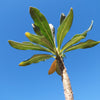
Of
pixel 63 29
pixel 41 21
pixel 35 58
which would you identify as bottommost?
pixel 35 58

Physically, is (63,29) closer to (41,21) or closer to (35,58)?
(41,21)

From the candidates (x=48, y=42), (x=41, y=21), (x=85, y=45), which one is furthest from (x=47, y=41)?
(x=85, y=45)

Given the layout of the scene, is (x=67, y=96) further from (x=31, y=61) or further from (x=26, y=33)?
(x=26, y=33)

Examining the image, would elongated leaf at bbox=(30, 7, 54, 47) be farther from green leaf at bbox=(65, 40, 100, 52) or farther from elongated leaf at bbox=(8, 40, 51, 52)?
green leaf at bbox=(65, 40, 100, 52)

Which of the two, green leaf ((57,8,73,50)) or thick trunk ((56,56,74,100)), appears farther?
green leaf ((57,8,73,50))

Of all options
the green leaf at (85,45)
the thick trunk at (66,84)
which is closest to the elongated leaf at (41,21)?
the green leaf at (85,45)

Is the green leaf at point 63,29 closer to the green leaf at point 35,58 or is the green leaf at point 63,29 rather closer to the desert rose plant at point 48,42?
the desert rose plant at point 48,42

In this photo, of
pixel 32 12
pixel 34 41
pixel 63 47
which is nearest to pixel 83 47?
pixel 63 47

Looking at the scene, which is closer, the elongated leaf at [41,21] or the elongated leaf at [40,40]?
the elongated leaf at [41,21]

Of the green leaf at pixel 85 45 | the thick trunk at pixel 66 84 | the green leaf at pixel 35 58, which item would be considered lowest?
the thick trunk at pixel 66 84

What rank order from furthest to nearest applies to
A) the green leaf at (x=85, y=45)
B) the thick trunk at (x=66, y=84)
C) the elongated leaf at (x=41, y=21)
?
the green leaf at (x=85, y=45), the elongated leaf at (x=41, y=21), the thick trunk at (x=66, y=84)

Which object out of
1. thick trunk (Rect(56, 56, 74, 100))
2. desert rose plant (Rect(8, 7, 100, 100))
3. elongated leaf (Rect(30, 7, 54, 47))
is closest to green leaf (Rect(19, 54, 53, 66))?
desert rose plant (Rect(8, 7, 100, 100))

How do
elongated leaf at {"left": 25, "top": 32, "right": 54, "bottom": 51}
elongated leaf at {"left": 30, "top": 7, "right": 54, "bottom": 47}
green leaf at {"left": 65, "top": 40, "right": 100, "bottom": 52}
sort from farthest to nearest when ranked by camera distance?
1. green leaf at {"left": 65, "top": 40, "right": 100, "bottom": 52}
2. elongated leaf at {"left": 25, "top": 32, "right": 54, "bottom": 51}
3. elongated leaf at {"left": 30, "top": 7, "right": 54, "bottom": 47}
